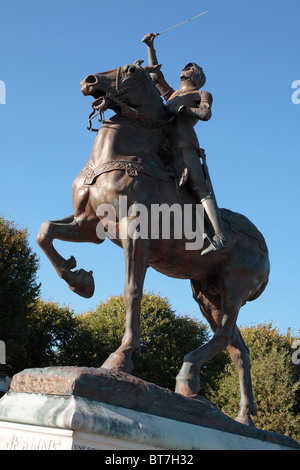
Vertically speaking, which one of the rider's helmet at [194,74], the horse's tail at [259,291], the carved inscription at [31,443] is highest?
the rider's helmet at [194,74]

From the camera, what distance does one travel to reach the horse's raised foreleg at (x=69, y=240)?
20.4ft

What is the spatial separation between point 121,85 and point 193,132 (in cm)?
109

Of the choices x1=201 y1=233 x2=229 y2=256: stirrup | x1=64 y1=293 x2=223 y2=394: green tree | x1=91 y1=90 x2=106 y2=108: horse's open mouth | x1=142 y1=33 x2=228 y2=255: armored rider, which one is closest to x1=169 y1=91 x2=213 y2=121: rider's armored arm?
x1=142 y1=33 x2=228 y2=255: armored rider

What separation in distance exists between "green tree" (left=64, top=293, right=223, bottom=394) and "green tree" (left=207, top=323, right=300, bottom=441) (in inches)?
94.4

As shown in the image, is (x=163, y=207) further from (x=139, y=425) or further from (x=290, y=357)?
(x=290, y=357)

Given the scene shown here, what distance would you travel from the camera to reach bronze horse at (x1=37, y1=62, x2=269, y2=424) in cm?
595

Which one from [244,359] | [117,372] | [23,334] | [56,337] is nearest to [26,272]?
[23,334]

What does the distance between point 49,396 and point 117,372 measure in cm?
69

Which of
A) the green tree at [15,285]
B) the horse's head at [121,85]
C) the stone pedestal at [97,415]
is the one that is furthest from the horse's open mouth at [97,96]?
the green tree at [15,285]

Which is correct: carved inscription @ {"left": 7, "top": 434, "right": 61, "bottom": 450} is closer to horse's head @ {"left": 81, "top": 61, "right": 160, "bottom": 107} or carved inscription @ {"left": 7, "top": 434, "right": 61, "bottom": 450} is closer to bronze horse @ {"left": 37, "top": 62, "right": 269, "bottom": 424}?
bronze horse @ {"left": 37, "top": 62, "right": 269, "bottom": 424}

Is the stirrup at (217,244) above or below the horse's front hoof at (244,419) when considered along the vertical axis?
above

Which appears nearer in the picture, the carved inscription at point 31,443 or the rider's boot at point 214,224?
the carved inscription at point 31,443

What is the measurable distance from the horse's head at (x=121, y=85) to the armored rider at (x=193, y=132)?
49 centimetres

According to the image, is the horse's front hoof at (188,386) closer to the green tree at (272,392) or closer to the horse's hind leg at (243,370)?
the horse's hind leg at (243,370)
